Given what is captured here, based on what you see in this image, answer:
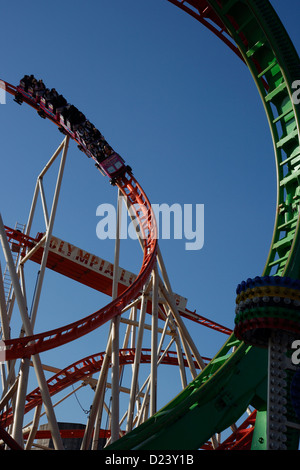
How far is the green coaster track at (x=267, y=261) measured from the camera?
7.55 metres

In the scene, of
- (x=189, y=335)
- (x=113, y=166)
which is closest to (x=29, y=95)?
(x=113, y=166)

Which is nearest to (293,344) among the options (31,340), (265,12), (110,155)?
(31,340)

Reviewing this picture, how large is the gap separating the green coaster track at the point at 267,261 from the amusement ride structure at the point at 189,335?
15mm

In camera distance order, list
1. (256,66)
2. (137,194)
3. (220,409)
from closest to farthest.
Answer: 1. (220,409)
2. (256,66)
3. (137,194)

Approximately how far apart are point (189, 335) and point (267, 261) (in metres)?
5.15

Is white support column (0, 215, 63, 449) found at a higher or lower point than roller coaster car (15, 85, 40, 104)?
lower

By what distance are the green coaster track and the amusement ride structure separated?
0.02 metres

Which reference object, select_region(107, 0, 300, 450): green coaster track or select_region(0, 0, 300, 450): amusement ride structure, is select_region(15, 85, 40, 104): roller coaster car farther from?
select_region(107, 0, 300, 450): green coaster track

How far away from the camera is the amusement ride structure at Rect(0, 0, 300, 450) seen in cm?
664

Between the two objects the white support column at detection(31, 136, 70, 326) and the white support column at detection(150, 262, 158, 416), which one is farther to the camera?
the white support column at detection(150, 262, 158, 416)

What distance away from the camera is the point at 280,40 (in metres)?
9.88

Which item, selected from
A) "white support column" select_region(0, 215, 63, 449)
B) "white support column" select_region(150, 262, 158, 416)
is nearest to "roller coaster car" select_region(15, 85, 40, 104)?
"white support column" select_region(0, 215, 63, 449)

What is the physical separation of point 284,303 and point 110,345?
19.0 feet
